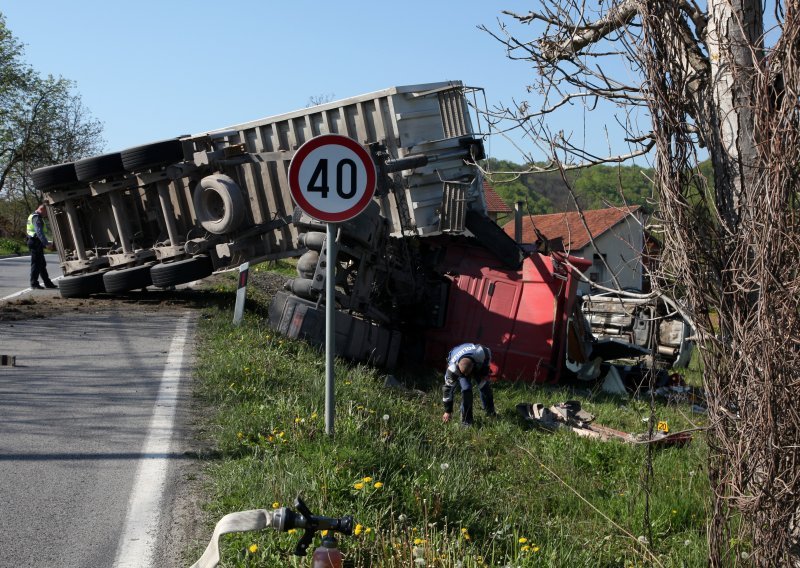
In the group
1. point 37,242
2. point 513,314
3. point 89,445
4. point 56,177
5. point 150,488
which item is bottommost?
point 513,314

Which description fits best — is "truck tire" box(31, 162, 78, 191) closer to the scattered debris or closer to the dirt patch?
the dirt patch

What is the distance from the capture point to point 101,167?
12.7 m

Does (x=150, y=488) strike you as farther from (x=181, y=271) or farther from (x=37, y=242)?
(x=37, y=242)

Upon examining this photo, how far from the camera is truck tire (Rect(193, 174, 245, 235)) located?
12180mm

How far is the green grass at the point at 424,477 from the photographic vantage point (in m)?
4.43

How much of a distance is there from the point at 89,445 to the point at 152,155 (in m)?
7.52

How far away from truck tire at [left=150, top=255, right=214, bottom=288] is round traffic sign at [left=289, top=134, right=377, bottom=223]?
7.19 metres

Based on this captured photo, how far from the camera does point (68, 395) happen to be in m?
7.07

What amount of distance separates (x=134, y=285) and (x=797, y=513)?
1079cm

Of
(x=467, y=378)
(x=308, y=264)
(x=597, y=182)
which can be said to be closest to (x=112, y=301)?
(x=308, y=264)

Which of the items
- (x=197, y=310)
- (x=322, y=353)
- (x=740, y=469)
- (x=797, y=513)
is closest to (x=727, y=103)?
(x=740, y=469)

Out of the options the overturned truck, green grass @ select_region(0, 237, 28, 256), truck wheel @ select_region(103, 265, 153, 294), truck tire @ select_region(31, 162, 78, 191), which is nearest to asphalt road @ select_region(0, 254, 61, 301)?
the overturned truck

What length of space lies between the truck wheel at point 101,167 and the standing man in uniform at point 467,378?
22.1 feet

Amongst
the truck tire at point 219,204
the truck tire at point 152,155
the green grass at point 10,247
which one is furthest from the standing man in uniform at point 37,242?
the green grass at point 10,247
